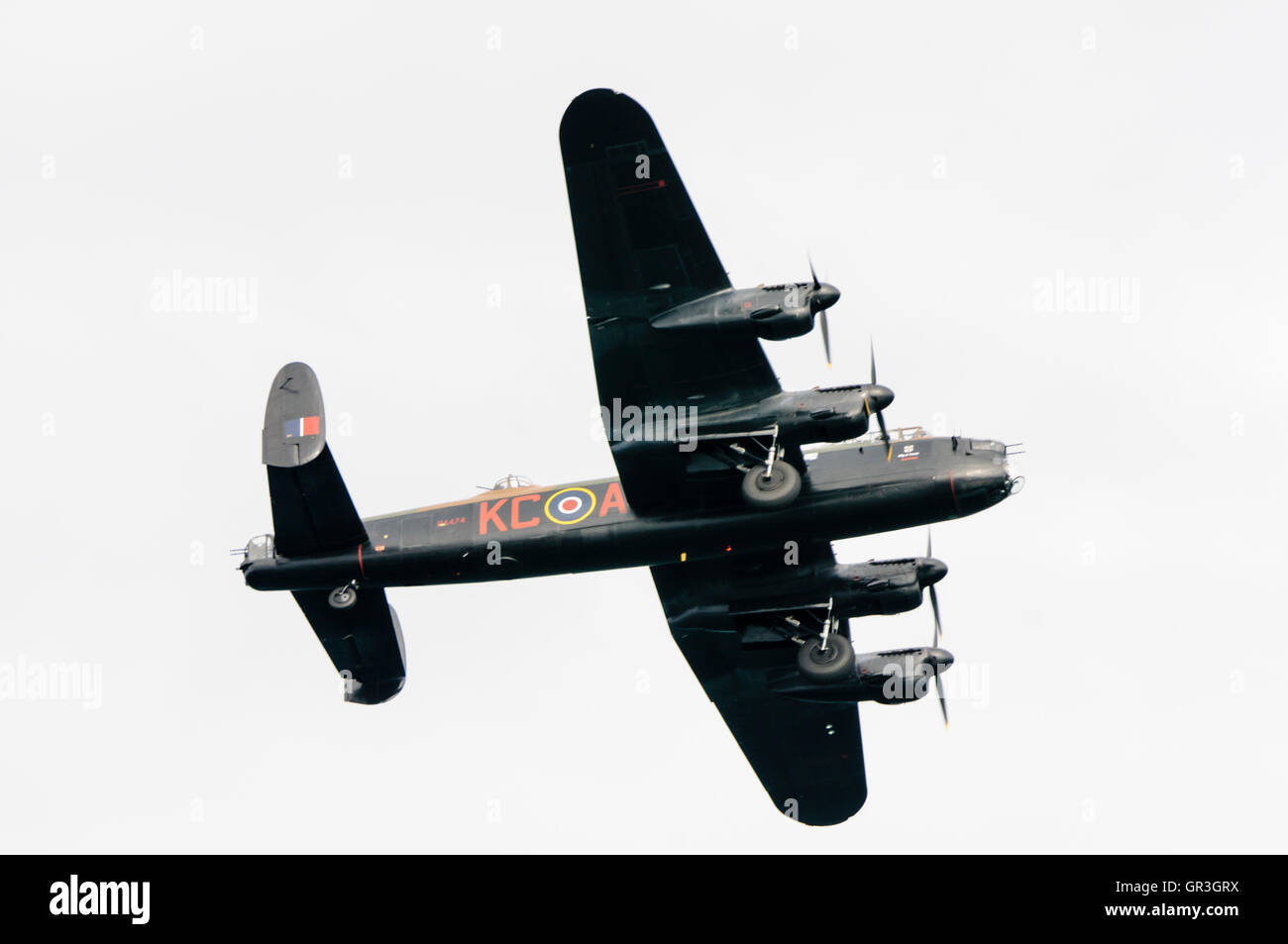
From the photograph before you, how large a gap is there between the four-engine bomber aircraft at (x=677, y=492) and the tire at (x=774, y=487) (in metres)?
0.04

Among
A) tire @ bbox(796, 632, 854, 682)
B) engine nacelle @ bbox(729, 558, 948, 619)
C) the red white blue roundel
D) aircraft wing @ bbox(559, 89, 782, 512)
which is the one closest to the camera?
aircraft wing @ bbox(559, 89, 782, 512)

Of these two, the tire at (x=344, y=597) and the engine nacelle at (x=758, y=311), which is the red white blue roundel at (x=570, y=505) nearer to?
the tire at (x=344, y=597)

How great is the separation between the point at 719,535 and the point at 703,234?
6.01 m

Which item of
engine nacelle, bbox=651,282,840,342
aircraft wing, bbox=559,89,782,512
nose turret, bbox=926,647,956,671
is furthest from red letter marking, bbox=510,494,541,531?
nose turret, bbox=926,647,956,671

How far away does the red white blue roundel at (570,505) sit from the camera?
3238cm

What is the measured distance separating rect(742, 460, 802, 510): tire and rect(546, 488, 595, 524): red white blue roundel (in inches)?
134

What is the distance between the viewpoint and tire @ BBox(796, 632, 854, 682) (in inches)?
1313

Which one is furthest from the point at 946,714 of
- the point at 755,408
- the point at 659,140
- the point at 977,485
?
the point at 659,140

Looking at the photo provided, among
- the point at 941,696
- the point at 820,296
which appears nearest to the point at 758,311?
the point at 820,296

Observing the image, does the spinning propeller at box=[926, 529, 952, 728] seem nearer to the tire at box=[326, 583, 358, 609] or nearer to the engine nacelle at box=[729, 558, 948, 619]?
the engine nacelle at box=[729, 558, 948, 619]

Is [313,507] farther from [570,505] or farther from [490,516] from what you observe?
[570,505]

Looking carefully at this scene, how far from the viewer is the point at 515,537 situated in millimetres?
32281

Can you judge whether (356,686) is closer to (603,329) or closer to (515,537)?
(515,537)

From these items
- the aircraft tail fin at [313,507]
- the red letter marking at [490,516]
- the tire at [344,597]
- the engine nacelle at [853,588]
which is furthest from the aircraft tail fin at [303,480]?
the engine nacelle at [853,588]
